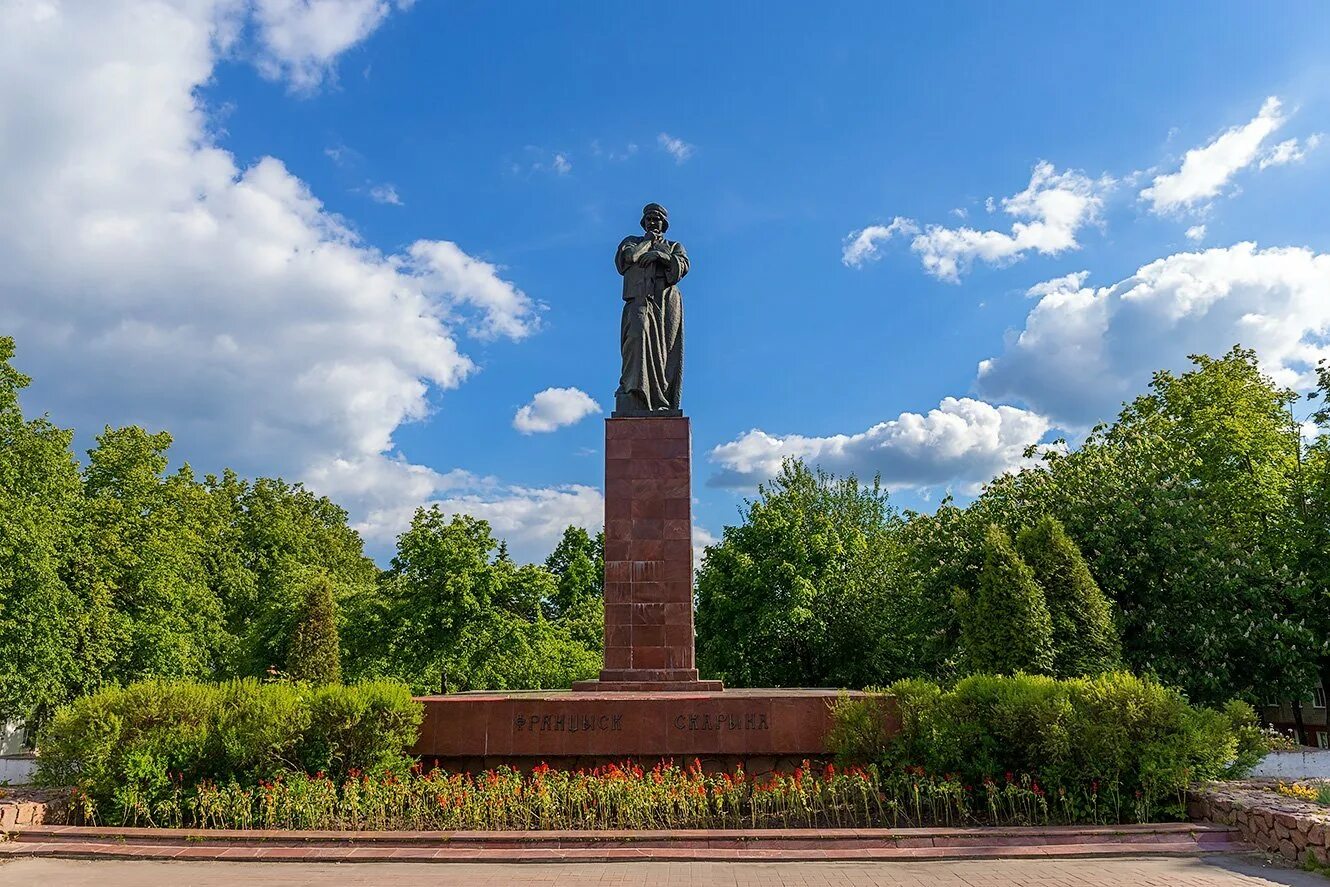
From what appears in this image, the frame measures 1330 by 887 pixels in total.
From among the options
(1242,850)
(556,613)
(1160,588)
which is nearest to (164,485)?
(556,613)

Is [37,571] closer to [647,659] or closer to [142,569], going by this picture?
[142,569]

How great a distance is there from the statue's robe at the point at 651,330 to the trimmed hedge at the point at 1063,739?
5.61 m

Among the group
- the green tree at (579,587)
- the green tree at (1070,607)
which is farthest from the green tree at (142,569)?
the green tree at (1070,607)

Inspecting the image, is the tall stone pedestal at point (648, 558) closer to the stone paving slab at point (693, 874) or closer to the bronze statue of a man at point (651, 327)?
the bronze statue of a man at point (651, 327)

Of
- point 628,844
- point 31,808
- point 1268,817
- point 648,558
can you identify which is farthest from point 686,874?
point 31,808

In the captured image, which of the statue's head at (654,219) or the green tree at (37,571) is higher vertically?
the statue's head at (654,219)

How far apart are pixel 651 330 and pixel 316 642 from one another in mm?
15226

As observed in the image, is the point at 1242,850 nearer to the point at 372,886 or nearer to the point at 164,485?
the point at 372,886

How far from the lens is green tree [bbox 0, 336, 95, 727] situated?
21.8 m

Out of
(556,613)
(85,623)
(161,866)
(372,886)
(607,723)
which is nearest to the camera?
(372,886)

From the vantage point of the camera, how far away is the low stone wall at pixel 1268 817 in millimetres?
7906

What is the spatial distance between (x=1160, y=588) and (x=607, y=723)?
13440 millimetres

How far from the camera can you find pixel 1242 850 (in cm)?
852

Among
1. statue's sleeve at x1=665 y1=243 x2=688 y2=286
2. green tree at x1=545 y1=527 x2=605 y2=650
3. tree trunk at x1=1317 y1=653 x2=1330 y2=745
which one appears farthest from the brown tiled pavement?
green tree at x1=545 y1=527 x2=605 y2=650
